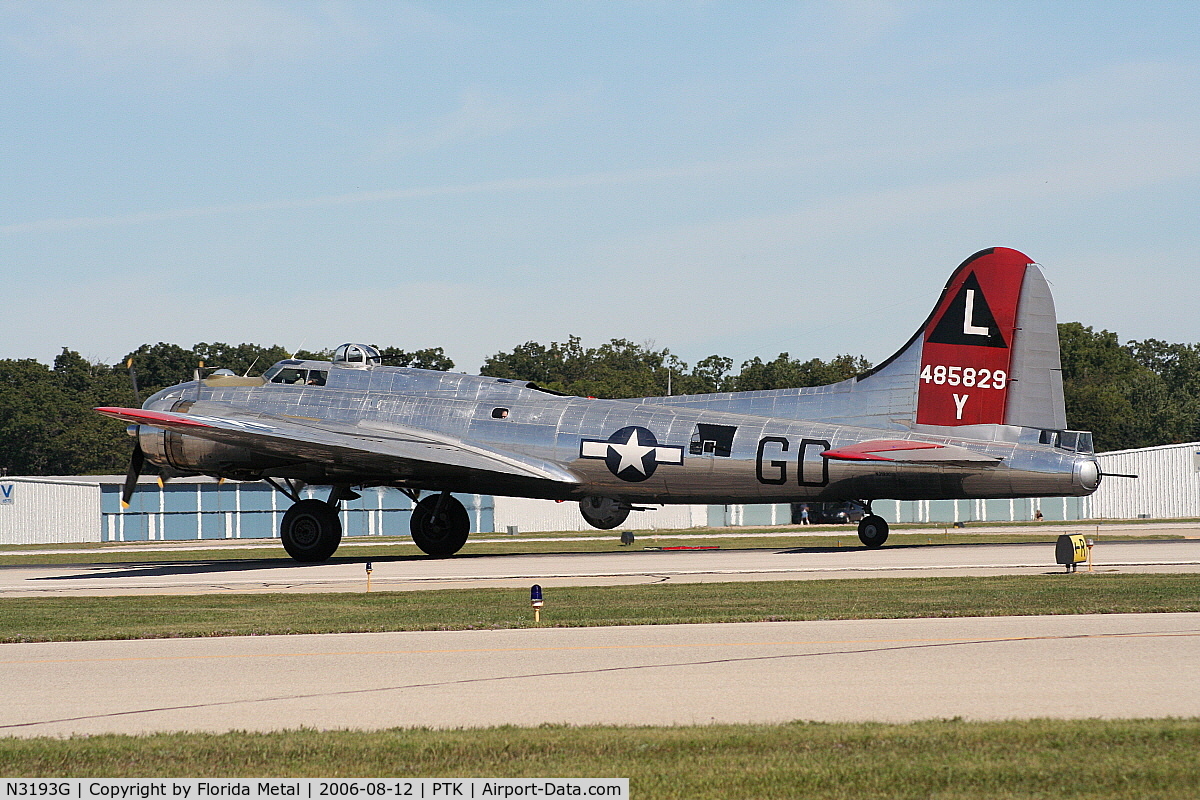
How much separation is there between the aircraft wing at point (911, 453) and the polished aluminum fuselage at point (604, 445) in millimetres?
178

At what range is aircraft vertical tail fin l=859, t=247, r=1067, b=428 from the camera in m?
34.5

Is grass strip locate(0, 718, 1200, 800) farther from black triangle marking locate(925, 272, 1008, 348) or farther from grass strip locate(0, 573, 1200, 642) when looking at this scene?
black triangle marking locate(925, 272, 1008, 348)

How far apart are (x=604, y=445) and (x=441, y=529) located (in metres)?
7.02

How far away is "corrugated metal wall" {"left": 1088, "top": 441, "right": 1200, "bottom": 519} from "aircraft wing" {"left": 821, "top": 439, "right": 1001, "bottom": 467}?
48.9 meters

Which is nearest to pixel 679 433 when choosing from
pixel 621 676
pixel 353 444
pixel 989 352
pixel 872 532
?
pixel 872 532

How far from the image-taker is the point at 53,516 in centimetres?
7519

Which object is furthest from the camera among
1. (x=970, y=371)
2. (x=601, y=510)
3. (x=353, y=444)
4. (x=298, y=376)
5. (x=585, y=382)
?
(x=585, y=382)

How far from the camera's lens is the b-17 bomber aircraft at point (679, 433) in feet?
111

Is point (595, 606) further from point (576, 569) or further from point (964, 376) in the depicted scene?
point (964, 376)

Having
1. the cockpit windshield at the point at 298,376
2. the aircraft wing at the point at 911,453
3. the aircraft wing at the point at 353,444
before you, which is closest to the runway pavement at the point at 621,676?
the aircraft wing at the point at 911,453

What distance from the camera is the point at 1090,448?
33.7 meters

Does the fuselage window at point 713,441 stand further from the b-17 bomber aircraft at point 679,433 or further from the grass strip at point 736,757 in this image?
the grass strip at point 736,757

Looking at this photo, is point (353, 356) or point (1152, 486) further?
point (1152, 486)
